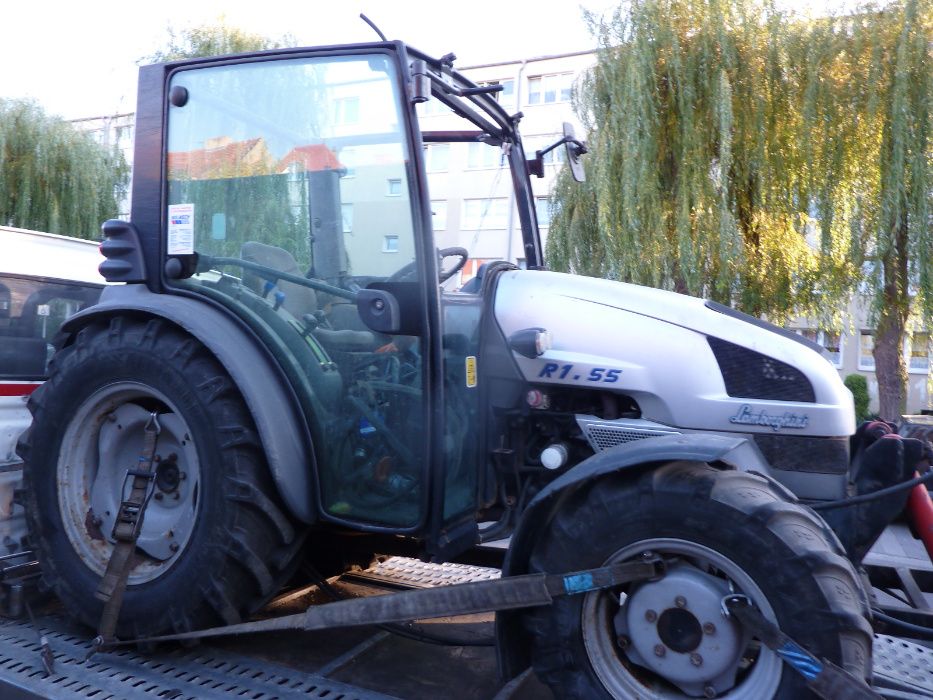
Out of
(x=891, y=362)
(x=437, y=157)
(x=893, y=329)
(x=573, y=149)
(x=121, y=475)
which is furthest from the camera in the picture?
(x=891, y=362)

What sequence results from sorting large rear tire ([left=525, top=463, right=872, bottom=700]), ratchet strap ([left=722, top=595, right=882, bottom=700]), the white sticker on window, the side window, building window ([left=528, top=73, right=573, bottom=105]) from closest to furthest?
ratchet strap ([left=722, top=595, right=882, bottom=700])
large rear tire ([left=525, top=463, right=872, bottom=700])
the white sticker on window
the side window
building window ([left=528, top=73, right=573, bottom=105])

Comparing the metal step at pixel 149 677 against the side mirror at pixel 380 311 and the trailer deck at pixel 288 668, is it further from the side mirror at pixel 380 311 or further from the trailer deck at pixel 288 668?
the side mirror at pixel 380 311

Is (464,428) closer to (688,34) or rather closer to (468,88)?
(468,88)

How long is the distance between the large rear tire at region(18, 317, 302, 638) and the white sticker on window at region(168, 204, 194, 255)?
31 centimetres

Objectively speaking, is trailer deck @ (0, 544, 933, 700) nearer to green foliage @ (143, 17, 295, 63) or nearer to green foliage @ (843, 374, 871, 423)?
green foliage @ (143, 17, 295, 63)

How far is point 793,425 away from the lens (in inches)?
97.7

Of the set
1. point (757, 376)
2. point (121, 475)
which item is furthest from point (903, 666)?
point (121, 475)

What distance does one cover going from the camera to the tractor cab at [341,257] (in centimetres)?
261

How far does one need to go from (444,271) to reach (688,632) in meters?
1.60

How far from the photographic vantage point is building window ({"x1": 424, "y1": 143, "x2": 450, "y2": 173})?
9.11ft

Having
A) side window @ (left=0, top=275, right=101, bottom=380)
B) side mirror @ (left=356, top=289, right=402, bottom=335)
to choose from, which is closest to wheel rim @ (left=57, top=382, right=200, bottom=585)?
side mirror @ (left=356, top=289, right=402, bottom=335)

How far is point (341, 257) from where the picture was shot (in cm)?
277

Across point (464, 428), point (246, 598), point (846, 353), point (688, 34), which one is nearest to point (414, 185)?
point (464, 428)

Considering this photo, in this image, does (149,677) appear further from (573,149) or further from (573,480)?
(573,149)
